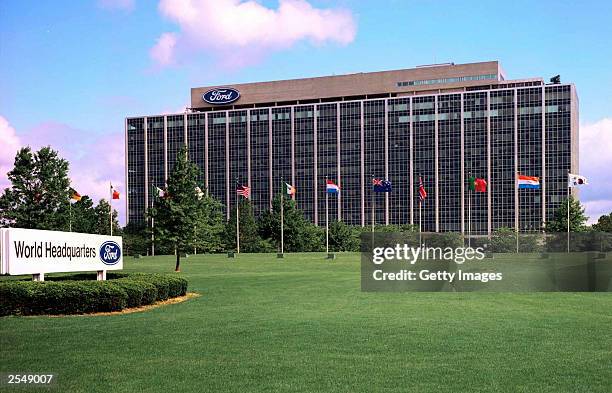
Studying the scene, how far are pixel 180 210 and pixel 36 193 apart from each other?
19.7 metres

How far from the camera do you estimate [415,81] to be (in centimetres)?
14212

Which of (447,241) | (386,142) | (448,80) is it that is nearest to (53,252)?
(447,241)

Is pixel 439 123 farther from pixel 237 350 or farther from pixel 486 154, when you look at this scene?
pixel 237 350

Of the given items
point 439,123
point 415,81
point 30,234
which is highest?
point 415,81

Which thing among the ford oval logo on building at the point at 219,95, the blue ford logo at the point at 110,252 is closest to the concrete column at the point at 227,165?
the ford oval logo on building at the point at 219,95

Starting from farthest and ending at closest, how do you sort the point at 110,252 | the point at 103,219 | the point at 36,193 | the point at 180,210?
1. the point at 103,219
2. the point at 36,193
3. the point at 180,210
4. the point at 110,252

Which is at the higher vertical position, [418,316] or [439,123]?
[439,123]

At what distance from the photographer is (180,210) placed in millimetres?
52750

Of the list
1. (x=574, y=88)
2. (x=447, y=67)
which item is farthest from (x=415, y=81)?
(x=574, y=88)

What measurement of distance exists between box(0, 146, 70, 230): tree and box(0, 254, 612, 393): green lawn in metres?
44.1

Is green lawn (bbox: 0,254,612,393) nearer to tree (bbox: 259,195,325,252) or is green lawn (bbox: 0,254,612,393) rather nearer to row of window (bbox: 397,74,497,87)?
tree (bbox: 259,195,325,252)

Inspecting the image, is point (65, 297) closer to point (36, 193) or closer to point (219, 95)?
point (36, 193)

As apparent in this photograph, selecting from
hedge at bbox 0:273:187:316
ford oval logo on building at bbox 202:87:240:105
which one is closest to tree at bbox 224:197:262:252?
ford oval logo on building at bbox 202:87:240:105

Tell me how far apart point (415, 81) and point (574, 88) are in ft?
103
